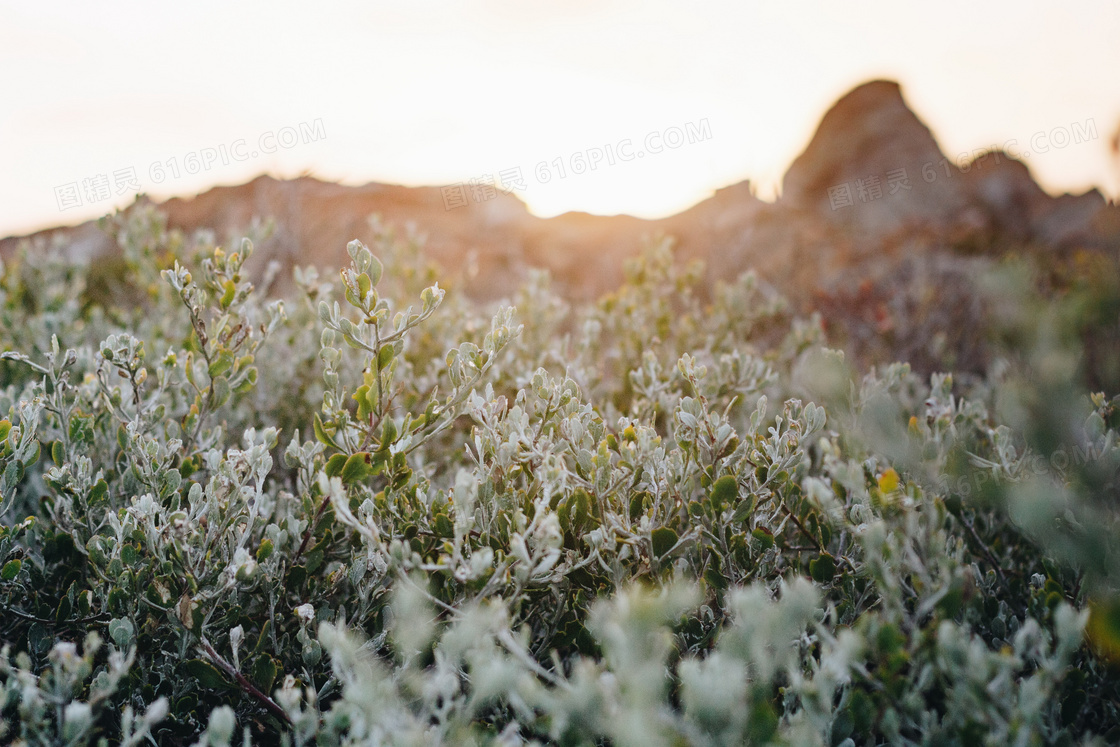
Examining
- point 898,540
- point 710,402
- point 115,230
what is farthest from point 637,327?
point 115,230

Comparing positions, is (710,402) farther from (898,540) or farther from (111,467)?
(111,467)

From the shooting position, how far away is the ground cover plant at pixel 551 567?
1.23 m

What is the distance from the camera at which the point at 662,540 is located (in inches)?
73.2

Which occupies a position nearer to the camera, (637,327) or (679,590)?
(679,590)

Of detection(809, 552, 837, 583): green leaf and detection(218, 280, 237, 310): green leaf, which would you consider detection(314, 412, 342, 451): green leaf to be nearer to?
detection(218, 280, 237, 310): green leaf

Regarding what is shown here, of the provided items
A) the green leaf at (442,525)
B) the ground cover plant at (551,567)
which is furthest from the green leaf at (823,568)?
the green leaf at (442,525)

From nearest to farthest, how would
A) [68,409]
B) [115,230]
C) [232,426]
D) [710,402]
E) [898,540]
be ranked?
[898,540]
[68,409]
[710,402]
[232,426]
[115,230]

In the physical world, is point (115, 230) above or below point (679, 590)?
above

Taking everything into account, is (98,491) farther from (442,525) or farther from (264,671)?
(442,525)

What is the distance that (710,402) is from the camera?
3012mm

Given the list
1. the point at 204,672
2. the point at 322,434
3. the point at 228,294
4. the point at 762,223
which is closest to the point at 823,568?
the point at 322,434

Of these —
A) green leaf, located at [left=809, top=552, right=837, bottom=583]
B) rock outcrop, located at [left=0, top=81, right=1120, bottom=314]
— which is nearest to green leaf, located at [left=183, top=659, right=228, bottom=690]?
green leaf, located at [left=809, top=552, right=837, bottom=583]

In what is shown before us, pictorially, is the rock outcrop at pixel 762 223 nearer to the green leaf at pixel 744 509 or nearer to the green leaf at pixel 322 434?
the green leaf at pixel 322 434

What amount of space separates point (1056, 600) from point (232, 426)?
331cm
